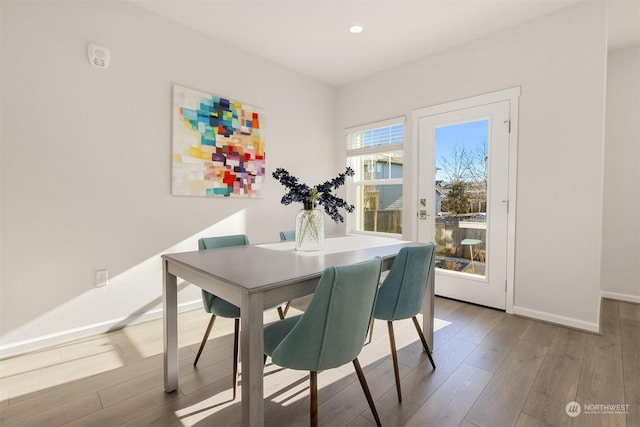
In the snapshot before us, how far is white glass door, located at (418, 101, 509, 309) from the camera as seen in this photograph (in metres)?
2.94

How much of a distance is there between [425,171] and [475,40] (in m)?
1.38

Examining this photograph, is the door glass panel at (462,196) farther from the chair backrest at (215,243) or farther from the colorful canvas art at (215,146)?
the chair backrest at (215,243)

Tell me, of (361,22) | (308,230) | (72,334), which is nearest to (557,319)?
(308,230)

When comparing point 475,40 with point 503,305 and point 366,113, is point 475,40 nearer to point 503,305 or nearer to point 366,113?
point 366,113

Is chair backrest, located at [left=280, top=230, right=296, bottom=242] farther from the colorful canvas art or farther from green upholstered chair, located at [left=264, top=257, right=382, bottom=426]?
green upholstered chair, located at [left=264, top=257, right=382, bottom=426]

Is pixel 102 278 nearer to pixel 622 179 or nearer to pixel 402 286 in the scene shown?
pixel 402 286

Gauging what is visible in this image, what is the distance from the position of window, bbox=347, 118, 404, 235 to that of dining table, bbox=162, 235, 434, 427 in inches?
71.0

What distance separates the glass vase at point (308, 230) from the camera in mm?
1952

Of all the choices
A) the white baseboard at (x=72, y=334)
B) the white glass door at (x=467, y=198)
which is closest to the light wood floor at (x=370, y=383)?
the white baseboard at (x=72, y=334)

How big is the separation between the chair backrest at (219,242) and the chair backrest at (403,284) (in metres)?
1.11

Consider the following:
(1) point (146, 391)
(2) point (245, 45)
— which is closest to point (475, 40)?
(2) point (245, 45)

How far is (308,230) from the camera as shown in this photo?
195cm

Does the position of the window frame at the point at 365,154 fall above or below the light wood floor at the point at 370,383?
above

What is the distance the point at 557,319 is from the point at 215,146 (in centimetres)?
353
